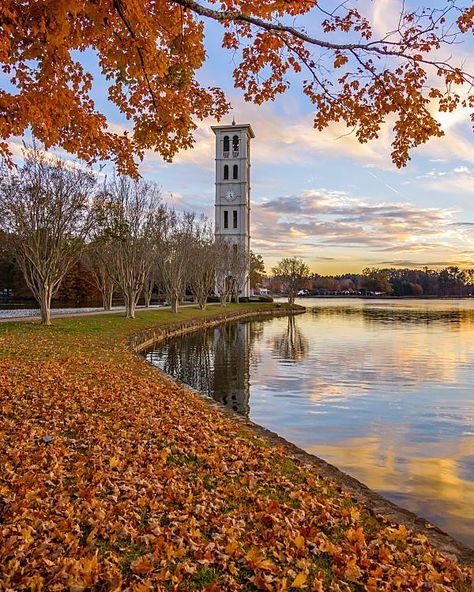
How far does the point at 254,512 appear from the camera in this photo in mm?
5184

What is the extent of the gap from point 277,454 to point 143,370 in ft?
26.0

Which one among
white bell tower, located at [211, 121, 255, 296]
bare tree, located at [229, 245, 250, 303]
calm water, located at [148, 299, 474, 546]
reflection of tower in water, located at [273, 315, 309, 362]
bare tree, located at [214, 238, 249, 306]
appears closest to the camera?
calm water, located at [148, 299, 474, 546]

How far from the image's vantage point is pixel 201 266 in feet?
166

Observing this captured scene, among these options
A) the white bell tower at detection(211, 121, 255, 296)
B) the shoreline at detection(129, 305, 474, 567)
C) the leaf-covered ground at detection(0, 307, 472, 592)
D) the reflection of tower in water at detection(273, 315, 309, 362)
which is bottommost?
the reflection of tower in water at detection(273, 315, 309, 362)

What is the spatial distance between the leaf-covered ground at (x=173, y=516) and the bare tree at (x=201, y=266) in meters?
39.5

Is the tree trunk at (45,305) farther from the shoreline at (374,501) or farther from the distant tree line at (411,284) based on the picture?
the distant tree line at (411,284)

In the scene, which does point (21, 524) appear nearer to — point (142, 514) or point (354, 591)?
point (142, 514)

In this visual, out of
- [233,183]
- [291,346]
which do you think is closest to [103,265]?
[291,346]

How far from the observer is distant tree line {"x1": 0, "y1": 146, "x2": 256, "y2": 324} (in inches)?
952

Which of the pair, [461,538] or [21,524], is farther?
[461,538]

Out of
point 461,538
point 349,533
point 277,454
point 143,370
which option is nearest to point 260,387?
point 143,370

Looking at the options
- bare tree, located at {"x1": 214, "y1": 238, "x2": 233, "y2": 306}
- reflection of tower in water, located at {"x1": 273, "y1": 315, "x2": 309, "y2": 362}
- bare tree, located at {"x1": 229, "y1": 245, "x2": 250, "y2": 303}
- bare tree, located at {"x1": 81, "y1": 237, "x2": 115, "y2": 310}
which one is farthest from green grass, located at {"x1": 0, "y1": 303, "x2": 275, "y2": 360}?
bare tree, located at {"x1": 229, "y1": 245, "x2": 250, "y2": 303}

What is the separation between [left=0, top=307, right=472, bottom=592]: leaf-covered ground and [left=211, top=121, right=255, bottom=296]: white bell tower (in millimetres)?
72874

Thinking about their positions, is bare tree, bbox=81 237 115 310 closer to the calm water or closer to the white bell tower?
the calm water
